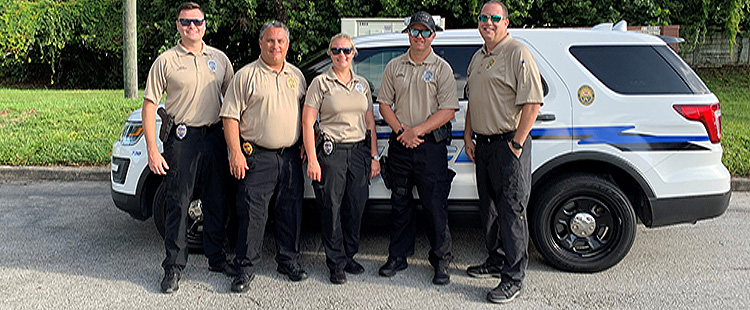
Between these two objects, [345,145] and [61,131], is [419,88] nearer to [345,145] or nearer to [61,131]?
[345,145]

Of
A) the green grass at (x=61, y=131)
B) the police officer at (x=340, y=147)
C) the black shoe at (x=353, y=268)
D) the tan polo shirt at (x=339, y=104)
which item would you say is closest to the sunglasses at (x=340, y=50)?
the police officer at (x=340, y=147)

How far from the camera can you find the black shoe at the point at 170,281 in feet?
12.6

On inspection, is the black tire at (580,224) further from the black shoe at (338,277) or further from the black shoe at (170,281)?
the black shoe at (170,281)

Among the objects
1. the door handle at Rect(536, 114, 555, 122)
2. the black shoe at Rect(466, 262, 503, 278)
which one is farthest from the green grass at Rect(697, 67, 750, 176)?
the black shoe at Rect(466, 262, 503, 278)

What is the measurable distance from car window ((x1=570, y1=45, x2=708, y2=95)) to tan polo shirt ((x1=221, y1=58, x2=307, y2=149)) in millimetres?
1911

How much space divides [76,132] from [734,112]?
1035 cm

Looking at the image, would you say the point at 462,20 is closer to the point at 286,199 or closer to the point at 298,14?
the point at 298,14

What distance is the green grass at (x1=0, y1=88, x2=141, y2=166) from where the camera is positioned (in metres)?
7.39

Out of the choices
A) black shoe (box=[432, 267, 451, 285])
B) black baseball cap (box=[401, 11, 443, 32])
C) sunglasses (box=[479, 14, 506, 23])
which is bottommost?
black shoe (box=[432, 267, 451, 285])

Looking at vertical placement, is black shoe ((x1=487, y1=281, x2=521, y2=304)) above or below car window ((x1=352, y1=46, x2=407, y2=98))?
below

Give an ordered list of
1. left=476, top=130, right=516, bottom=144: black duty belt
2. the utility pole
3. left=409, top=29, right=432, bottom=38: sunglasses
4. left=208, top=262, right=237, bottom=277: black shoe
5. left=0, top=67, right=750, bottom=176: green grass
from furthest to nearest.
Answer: the utility pole
left=0, top=67, right=750, bottom=176: green grass
left=208, top=262, right=237, bottom=277: black shoe
left=409, top=29, right=432, bottom=38: sunglasses
left=476, top=130, right=516, bottom=144: black duty belt

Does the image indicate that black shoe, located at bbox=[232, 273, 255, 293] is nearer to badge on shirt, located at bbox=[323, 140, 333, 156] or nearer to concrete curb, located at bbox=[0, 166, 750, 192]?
badge on shirt, located at bbox=[323, 140, 333, 156]

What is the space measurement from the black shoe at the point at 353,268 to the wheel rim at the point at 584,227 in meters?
1.33

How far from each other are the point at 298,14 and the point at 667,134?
10466 mm
